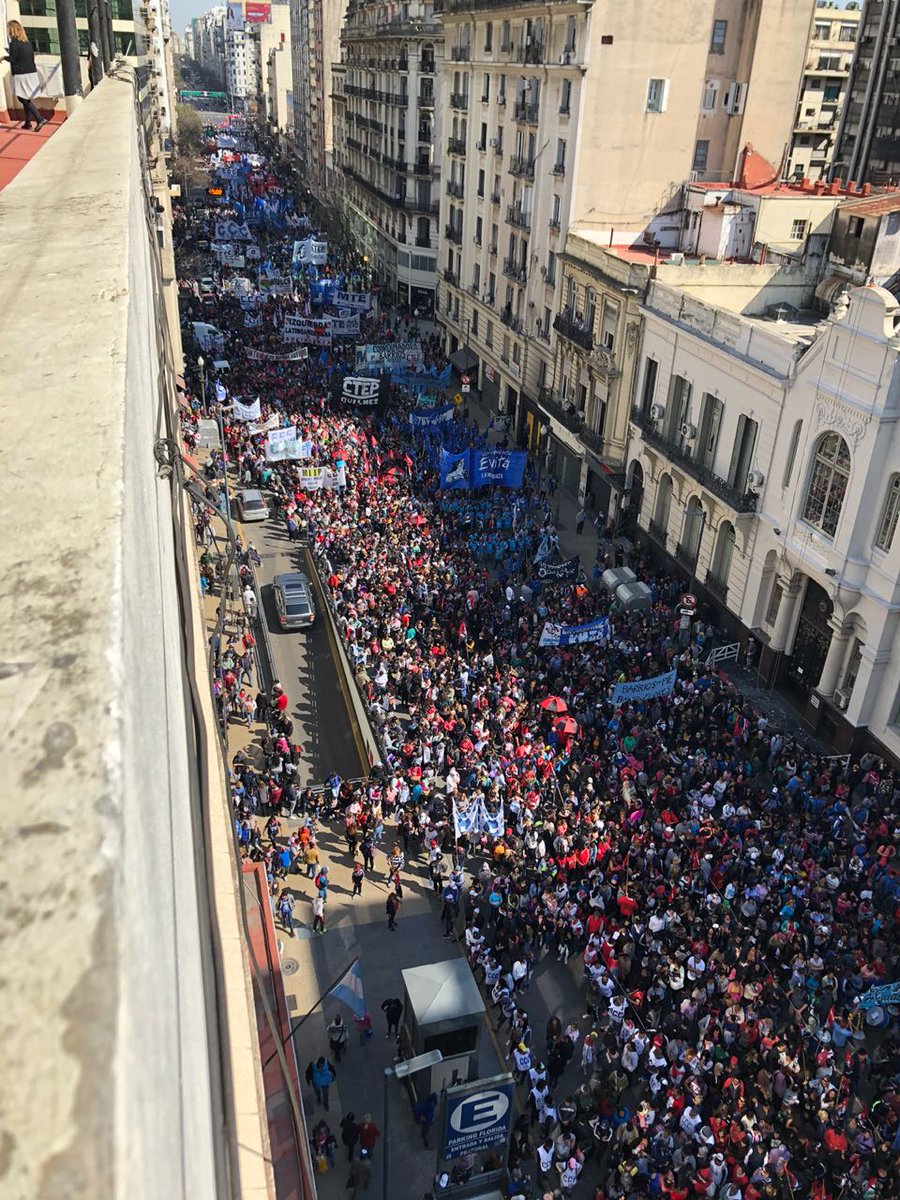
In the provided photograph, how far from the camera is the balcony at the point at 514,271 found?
44.3 meters

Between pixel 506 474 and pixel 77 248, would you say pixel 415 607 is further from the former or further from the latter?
pixel 77 248

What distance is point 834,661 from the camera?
24812 millimetres

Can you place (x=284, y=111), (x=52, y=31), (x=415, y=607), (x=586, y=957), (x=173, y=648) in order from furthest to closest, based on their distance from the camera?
(x=284, y=111) → (x=52, y=31) → (x=415, y=607) → (x=586, y=957) → (x=173, y=648)

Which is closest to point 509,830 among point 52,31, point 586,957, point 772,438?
point 586,957

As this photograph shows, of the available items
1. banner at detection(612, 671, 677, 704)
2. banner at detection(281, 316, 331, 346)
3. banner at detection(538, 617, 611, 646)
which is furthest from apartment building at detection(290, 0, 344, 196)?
banner at detection(612, 671, 677, 704)

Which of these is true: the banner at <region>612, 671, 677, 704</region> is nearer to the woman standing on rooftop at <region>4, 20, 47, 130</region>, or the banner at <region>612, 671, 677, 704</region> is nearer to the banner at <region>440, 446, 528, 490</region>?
the banner at <region>440, 446, 528, 490</region>

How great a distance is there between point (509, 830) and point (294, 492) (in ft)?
A: 62.8

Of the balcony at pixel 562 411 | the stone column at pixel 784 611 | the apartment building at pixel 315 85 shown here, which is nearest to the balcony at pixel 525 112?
the balcony at pixel 562 411

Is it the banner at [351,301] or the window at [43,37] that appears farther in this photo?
the banner at [351,301]

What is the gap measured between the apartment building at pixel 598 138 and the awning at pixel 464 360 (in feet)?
19.8

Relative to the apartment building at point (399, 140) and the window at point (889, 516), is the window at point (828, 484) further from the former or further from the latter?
the apartment building at point (399, 140)

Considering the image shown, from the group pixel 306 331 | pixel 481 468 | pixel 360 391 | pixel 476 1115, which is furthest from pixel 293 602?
pixel 306 331

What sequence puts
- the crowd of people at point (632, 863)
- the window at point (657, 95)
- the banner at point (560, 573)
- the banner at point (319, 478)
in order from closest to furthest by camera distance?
the crowd of people at point (632, 863)
the banner at point (560, 573)
the banner at point (319, 478)
the window at point (657, 95)

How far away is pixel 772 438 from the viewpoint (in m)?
26.8
